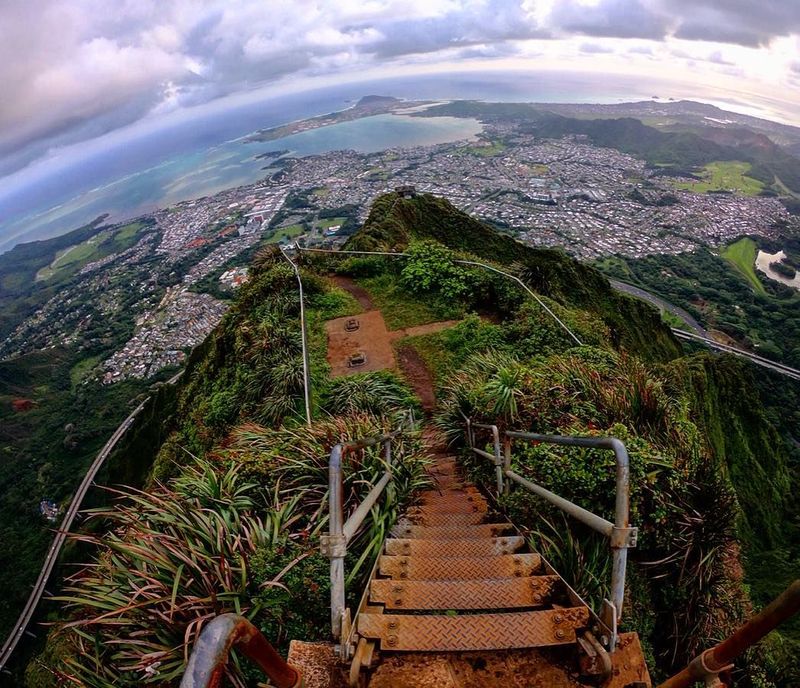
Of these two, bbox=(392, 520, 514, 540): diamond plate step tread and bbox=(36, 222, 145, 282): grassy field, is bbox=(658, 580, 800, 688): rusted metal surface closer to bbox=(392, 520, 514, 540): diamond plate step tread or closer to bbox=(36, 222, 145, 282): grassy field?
bbox=(392, 520, 514, 540): diamond plate step tread

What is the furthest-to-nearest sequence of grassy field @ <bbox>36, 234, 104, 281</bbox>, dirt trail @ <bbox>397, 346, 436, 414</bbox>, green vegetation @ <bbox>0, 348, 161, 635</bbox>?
grassy field @ <bbox>36, 234, 104, 281</bbox> < green vegetation @ <bbox>0, 348, 161, 635</bbox> < dirt trail @ <bbox>397, 346, 436, 414</bbox>

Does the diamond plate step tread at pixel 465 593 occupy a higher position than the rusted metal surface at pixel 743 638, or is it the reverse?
the rusted metal surface at pixel 743 638

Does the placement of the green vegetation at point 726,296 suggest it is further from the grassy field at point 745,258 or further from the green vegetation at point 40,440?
the green vegetation at point 40,440

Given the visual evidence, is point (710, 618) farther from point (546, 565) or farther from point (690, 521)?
point (546, 565)

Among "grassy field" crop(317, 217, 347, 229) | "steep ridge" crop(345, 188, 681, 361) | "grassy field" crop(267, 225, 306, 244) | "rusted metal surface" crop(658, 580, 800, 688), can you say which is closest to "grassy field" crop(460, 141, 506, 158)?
"grassy field" crop(317, 217, 347, 229)

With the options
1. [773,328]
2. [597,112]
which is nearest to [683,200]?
[773,328]

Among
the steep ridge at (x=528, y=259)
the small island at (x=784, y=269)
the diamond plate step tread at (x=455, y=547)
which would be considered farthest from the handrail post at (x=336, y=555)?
the small island at (x=784, y=269)
